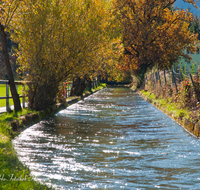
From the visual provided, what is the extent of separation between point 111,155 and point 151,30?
106 feet

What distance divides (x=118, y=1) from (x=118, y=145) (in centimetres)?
3252

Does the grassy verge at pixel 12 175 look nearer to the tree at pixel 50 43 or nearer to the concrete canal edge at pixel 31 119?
the concrete canal edge at pixel 31 119

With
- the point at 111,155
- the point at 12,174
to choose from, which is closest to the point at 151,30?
the point at 111,155

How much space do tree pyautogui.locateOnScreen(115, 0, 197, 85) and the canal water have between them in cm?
2809

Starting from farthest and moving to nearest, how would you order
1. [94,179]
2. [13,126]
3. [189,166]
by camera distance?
1. [13,126]
2. [189,166]
3. [94,179]

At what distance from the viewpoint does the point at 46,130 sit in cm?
1134

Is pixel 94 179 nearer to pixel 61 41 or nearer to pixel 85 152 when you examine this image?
pixel 85 152

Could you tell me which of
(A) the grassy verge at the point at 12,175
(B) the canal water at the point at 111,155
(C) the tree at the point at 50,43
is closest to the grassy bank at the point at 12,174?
(A) the grassy verge at the point at 12,175

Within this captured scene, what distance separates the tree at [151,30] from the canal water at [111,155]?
28092 mm

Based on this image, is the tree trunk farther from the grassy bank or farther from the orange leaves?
the orange leaves

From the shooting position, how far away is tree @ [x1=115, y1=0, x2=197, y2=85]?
128ft

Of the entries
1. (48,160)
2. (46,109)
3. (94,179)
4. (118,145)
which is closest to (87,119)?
(46,109)

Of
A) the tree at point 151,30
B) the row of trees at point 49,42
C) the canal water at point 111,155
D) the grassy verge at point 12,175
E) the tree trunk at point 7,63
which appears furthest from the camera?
the tree at point 151,30

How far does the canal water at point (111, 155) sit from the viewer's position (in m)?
5.91
